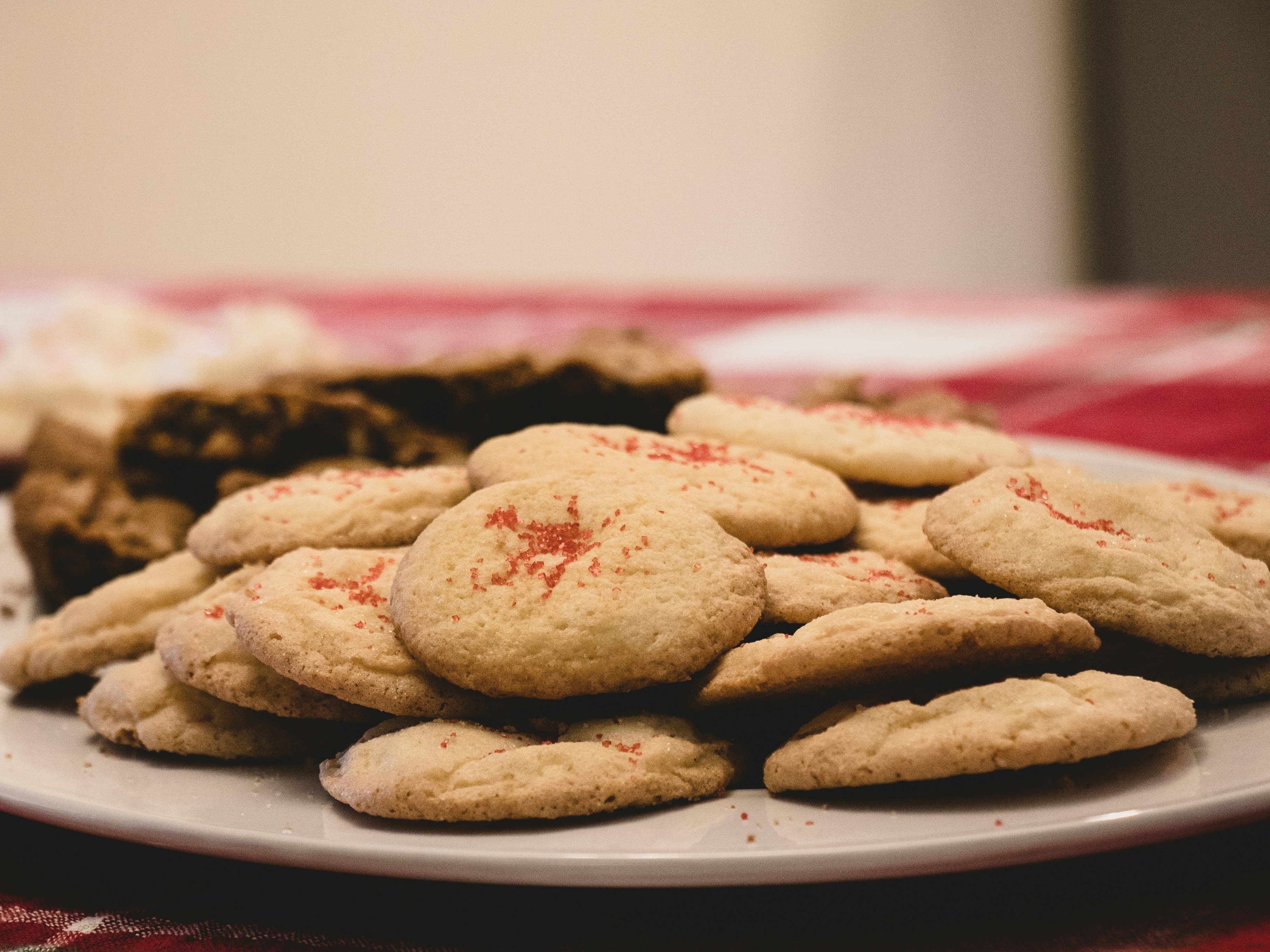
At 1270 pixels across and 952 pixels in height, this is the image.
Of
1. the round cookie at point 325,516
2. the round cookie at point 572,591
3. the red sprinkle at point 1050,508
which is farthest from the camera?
the round cookie at point 325,516

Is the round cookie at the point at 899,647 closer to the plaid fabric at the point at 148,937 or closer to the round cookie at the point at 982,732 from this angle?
the round cookie at the point at 982,732

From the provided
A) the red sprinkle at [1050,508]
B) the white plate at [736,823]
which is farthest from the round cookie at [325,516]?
the red sprinkle at [1050,508]

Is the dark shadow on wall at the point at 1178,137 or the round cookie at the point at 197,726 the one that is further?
the dark shadow on wall at the point at 1178,137

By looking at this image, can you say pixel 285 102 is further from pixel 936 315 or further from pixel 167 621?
pixel 167 621

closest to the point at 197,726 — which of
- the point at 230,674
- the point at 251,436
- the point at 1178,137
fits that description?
the point at 230,674

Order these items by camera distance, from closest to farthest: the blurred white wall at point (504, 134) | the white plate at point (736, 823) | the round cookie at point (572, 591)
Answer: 1. the white plate at point (736, 823)
2. the round cookie at point (572, 591)
3. the blurred white wall at point (504, 134)

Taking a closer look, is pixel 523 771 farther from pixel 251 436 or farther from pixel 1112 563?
pixel 251 436

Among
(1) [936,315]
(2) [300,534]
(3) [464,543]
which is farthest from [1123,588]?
(1) [936,315]
